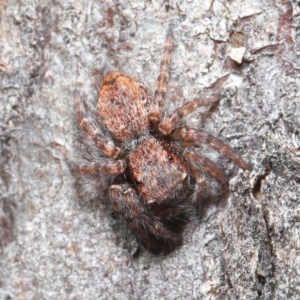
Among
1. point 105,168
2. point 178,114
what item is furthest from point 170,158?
point 105,168

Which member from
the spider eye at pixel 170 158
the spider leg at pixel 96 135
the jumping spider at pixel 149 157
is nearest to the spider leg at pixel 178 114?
the jumping spider at pixel 149 157

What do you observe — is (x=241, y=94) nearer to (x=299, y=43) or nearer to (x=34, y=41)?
(x=299, y=43)


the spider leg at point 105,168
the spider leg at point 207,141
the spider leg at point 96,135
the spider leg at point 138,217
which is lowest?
the spider leg at point 138,217

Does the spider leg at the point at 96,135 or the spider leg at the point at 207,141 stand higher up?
the spider leg at the point at 207,141

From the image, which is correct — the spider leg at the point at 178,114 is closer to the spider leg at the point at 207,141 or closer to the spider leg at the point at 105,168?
the spider leg at the point at 207,141

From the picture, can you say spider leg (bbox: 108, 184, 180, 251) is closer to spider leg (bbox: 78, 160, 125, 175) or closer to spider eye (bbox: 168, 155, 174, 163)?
spider leg (bbox: 78, 160, 125, 175)
